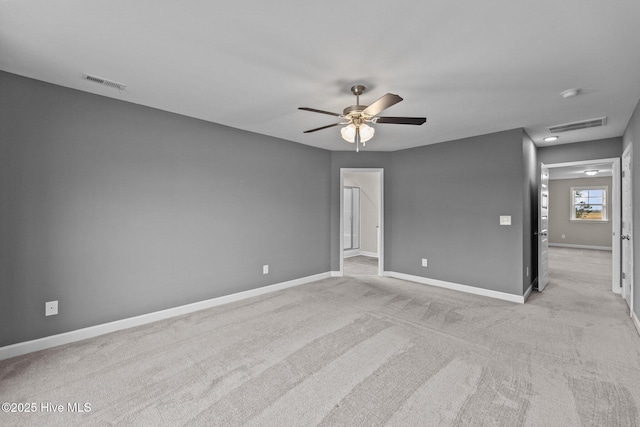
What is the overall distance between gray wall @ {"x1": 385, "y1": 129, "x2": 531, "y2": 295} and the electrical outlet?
4.69 metres

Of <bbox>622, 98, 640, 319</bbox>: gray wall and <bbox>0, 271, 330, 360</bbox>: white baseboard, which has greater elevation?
<bbox>622, 98, 640, 319</bbox>: gray wall

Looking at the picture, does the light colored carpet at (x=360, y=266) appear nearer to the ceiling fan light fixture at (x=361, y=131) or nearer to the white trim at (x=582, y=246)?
the ceiling fan light fixture at (x=361, y=131)

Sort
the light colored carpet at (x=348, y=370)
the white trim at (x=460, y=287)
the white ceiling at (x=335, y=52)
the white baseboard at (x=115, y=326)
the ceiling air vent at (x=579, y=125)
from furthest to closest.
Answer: the white trim at (x=460, y=287) < the ceiling air vent at (x=579, y=125) < the white baseboard at (x=115, y=326) < the light colored carpet at (x=348, y=370) < the white ceiling at (x=335, y=52)

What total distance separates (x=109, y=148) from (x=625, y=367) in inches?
198

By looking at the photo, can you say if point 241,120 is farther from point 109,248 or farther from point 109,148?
point 109,248

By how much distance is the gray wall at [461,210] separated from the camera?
4.16 metres

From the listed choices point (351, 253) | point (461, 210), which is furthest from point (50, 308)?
point (351, 253)

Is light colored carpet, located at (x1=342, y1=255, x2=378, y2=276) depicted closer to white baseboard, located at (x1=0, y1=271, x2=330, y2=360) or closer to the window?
white baseboard, located at (x1=0, y1=271, x2=330, y2=360)

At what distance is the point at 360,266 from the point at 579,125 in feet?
14.4

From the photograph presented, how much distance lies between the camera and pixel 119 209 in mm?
3100

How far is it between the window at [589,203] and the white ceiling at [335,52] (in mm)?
7616

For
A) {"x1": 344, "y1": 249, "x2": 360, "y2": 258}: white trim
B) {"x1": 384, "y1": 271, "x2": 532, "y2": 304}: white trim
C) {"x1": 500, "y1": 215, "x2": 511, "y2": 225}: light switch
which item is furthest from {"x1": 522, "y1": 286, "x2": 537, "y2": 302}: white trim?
{"x1": 344, "y1": 249, "x2": 360, "y2": 258}: white trim

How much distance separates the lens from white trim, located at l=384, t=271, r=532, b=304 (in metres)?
4.12

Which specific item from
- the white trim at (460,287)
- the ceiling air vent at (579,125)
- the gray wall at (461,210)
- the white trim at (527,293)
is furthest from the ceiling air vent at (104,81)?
the white trim at (527,293)
